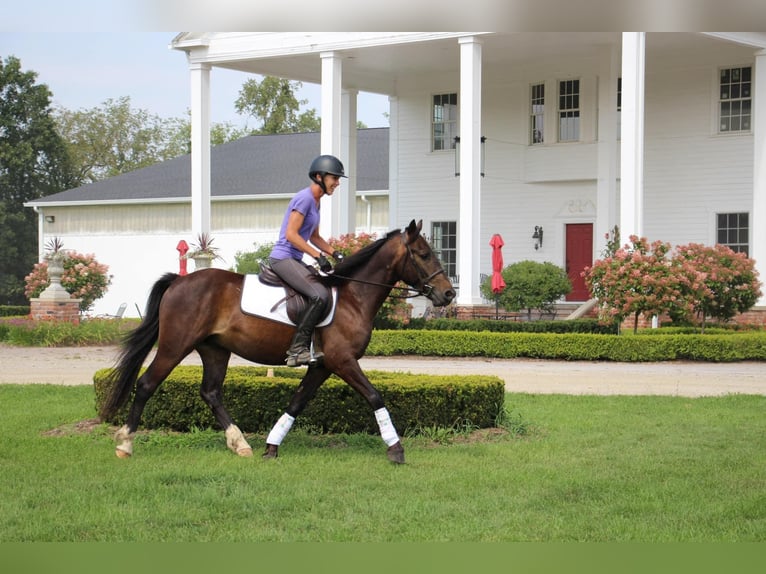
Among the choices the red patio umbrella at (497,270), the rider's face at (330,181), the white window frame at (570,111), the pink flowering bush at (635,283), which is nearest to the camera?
the rider's face at (330,181)

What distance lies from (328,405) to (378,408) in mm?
1505

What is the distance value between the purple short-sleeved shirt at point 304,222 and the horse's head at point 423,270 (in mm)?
790

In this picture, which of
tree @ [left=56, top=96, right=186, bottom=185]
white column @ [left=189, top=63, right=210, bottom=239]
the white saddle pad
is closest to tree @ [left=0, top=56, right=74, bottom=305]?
tree @ [left=56, top=96, right=186, bottom=185]

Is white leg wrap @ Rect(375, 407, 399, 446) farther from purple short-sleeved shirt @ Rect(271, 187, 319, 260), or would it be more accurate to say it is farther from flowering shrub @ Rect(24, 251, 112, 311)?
flowering shrub @ Rect(24, 251, 112, 311)

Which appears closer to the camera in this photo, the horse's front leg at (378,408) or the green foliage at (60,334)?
the horse's front leg at (378,408)

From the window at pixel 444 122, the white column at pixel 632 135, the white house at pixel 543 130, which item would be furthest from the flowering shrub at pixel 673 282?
the window at pixel 444 122

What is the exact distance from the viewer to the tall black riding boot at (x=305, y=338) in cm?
847

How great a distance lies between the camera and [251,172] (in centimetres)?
4259

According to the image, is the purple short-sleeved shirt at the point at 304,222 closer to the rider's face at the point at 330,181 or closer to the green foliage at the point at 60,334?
the rider's face at the point at 330,181

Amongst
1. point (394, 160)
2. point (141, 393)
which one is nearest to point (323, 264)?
point (141, 393)

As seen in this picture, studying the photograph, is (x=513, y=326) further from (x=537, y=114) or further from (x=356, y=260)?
(x=356, y=260)

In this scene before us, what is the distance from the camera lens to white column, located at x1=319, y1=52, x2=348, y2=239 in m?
28.3

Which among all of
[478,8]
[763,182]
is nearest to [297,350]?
[478,8]

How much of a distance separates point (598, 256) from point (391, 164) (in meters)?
7.89
